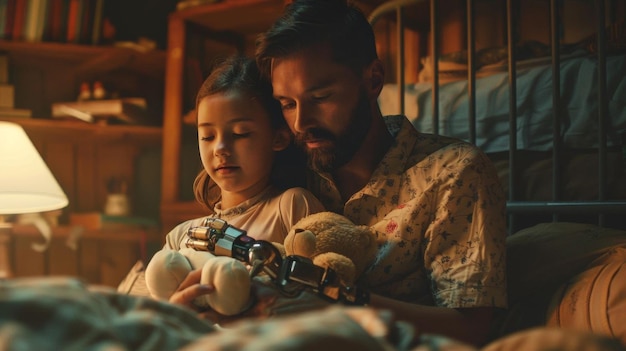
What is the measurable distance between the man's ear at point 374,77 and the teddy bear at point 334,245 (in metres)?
0.33

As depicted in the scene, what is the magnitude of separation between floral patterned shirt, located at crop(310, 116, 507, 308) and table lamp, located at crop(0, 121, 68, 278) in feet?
3.23

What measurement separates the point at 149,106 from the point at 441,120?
60.9 inches

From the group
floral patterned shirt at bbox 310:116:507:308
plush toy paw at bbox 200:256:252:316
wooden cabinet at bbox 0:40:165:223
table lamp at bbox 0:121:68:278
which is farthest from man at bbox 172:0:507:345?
wooden cabinet at bbox 0:40:165:223

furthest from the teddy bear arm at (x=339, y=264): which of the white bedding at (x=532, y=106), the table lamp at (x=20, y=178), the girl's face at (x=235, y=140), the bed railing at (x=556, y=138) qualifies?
the table lamp at (x=20, y=178)

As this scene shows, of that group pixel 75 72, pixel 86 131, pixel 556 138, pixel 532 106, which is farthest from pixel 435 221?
pixel 75 72

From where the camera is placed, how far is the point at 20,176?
72.4 inches

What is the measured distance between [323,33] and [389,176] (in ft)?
0.91

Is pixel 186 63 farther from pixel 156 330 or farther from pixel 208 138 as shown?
pixel 156 330

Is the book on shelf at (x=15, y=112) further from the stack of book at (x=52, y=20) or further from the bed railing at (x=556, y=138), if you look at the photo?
the bed railing at (x=556, y=138)

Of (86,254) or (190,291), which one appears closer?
(190,291)

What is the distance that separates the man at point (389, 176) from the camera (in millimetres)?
1056

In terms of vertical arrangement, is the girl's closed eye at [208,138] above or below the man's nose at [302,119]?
below

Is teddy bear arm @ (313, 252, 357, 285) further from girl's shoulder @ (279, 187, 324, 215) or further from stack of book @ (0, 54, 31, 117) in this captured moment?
stack of book @ (0, 54, 31, 117)

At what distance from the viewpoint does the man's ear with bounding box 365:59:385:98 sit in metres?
1.26
